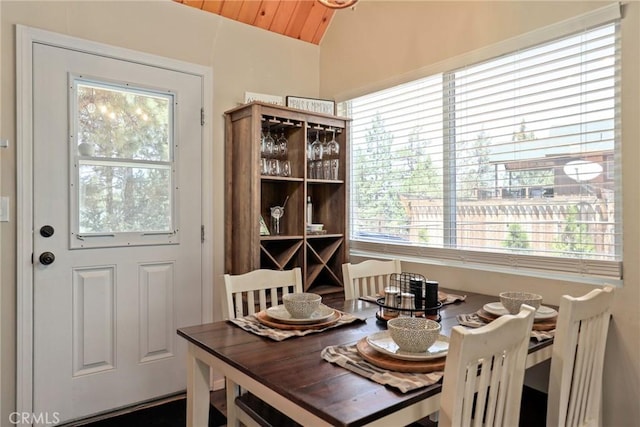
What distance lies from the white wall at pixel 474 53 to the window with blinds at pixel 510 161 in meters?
0.06

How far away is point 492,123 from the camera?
224cm

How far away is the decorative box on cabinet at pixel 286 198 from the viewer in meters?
2.56

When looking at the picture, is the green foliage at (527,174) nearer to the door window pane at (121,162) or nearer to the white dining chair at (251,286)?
the white dining chair at (251,286)

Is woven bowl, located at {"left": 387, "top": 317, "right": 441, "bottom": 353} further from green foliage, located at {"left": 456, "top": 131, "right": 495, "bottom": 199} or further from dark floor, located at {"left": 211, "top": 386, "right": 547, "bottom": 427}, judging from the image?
green foliage, located at {"left": 456, "top": 131, "right": 495, "bottom": 199}

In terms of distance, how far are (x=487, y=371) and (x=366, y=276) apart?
1.30 metres

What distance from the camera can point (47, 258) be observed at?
2.18m

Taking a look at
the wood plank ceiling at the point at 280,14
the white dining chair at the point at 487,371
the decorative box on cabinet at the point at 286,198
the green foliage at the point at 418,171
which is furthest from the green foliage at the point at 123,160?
the white dining chair at the point at 487,371

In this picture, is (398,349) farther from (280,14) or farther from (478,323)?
(280,14)

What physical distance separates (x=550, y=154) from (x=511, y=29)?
68 cm

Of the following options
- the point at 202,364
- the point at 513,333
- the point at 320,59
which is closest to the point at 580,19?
the point at 513,333

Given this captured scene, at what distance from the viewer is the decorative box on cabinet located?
101 inches

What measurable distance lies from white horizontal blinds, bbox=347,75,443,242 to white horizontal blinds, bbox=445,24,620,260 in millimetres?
164

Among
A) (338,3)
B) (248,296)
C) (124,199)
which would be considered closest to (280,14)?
(338,3)

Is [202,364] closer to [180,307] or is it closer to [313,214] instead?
[180,307]
